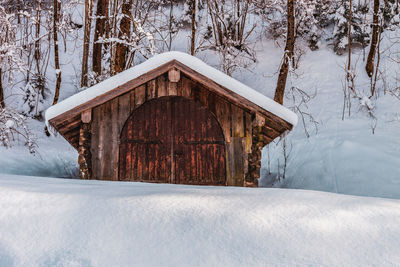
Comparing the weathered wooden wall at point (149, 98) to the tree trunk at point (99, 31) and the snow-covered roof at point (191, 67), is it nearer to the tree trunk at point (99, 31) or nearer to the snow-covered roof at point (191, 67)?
the snow-covered roof at point (191, 67)

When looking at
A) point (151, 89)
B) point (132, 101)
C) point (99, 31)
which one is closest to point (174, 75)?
point (151, 89)

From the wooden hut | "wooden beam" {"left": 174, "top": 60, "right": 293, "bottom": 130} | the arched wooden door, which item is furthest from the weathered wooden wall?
"wooden beam" {"left": 174, "top": 60, "right": 293, "bottom": 130}

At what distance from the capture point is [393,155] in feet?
36.9

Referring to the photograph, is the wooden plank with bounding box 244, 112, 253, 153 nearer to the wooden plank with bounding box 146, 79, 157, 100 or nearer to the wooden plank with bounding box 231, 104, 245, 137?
the wooden plank with bounding box 231, 104, 245, 137

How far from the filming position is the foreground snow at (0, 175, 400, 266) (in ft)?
8.21

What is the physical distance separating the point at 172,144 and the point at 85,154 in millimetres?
1808

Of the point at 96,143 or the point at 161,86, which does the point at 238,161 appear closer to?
the point at 161,86

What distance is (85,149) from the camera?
7785mm

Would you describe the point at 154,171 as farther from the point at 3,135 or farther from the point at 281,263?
the point at 3,135

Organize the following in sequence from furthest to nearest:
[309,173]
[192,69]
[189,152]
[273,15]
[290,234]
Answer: [273,15] < [309,173] < [189,152] < [192,69] < [290,234]

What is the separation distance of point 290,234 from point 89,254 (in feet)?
4.72

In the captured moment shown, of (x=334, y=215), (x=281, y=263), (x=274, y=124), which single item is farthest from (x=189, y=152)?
(x=281, y=263)

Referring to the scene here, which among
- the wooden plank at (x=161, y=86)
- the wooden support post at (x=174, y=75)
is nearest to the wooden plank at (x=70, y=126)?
the wooden plank at (x=161, y=86)

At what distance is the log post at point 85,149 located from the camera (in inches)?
304
